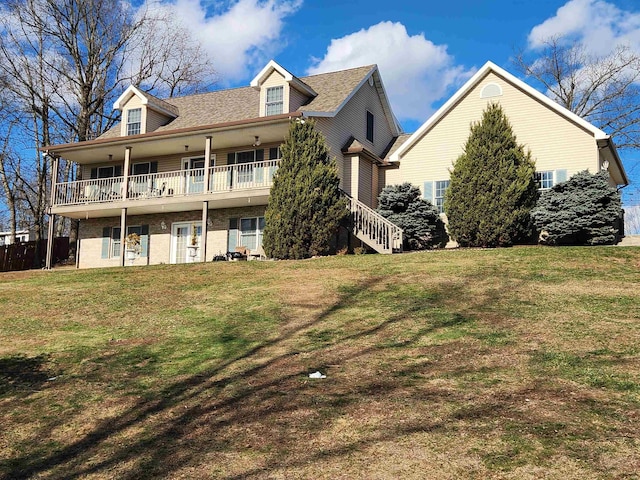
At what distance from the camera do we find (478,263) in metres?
15.1

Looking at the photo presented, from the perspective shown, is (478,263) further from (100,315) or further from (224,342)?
(100,315)

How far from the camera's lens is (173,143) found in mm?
24438

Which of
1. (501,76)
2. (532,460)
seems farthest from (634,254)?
(532,460)

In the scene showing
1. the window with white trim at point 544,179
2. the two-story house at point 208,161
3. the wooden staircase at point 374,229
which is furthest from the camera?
the two-story house at point 208,161

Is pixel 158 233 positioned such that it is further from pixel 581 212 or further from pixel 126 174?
pixel 581 212

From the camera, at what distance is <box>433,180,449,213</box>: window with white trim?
22.0 metres

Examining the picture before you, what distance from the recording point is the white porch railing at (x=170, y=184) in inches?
902

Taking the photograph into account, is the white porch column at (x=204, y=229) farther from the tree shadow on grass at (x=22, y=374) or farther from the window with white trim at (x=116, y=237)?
the tree shadow on grass at (x=22, y=374)

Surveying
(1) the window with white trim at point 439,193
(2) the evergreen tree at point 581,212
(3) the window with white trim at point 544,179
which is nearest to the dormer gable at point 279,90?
(1) the window with white trim at point 439,193

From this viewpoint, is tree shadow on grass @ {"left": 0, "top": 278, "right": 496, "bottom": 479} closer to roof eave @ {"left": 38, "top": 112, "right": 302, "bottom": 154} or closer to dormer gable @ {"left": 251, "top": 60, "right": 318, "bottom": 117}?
roof eave @ {"left": 38, "top": 112, "right": 302, "bottom": 154}

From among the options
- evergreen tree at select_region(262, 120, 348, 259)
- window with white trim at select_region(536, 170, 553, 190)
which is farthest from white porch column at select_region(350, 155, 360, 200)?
window with white trim at select_region(536, 170, 553, 190)

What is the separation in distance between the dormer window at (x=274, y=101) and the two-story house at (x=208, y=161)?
1.6 inches

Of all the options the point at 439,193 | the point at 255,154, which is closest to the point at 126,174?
the point at 255,154

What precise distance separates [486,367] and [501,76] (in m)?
16.4
